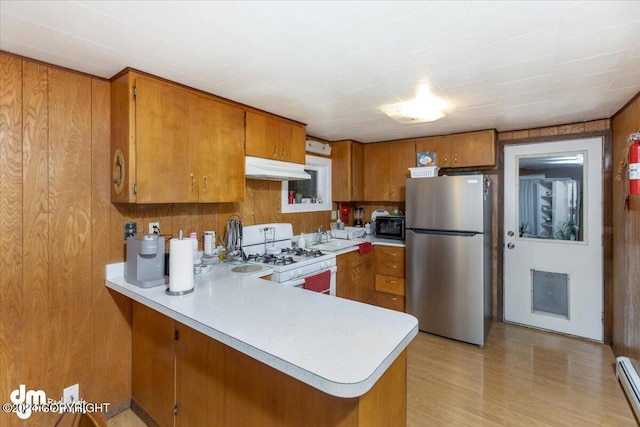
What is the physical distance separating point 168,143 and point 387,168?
2.74m

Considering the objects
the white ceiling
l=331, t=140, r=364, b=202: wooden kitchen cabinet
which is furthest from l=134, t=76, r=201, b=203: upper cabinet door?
l=331, t=140, r=364, b=202: wooden kitchen cabinet

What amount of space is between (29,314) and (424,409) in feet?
8.17

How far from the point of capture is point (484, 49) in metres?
1.60

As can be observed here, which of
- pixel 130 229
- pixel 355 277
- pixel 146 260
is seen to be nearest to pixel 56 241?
pixel 130 229

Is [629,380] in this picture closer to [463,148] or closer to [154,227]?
[463,148]

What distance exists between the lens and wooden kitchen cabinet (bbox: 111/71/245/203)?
1868mm

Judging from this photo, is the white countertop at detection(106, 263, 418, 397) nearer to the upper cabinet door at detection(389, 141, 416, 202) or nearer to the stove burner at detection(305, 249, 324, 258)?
the stove burner at detection(305, 249, 324, 258)

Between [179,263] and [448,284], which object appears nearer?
[179,263]

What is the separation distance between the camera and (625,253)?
2502 mm

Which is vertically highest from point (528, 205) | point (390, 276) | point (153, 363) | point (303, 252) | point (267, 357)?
point (528, 205)

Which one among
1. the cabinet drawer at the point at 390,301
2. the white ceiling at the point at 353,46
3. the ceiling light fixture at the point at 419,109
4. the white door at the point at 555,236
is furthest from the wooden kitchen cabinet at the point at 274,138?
the white door at the point at 555,236

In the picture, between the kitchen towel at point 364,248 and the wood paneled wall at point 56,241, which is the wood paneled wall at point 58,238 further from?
the kitchen towel at point 364,248

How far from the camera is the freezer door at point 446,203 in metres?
3.01

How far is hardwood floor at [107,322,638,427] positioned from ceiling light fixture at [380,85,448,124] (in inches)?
84.3
